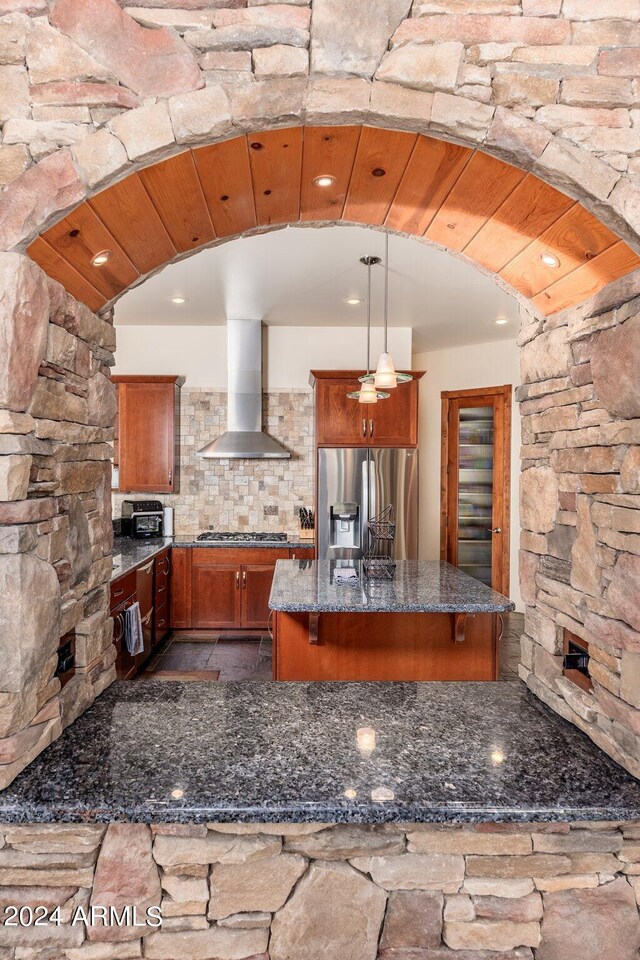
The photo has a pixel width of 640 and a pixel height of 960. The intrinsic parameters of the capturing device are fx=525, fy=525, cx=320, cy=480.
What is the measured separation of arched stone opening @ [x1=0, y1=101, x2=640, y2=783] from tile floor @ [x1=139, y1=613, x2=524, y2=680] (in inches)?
95.8

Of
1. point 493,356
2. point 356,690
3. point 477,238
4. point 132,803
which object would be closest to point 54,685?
point 132,803

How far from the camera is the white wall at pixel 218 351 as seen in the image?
5.35 m

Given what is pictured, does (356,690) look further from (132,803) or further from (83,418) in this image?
(83,418)

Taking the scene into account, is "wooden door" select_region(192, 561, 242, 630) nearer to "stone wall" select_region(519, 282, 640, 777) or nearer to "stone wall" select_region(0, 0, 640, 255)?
"stone wall" select_region(519, 282, 640, 777)

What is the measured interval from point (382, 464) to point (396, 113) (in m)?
3.64

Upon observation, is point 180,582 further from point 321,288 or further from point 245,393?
point 321,288

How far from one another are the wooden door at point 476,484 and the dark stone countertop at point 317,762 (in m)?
4.15

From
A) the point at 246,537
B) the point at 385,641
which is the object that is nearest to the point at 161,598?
the point at 246,537

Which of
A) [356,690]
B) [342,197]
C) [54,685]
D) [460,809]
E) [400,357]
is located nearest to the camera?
[460,809]

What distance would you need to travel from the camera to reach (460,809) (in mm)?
1102

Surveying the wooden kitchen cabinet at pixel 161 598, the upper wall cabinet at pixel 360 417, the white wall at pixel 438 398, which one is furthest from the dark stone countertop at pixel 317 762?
the white wall at pixel 438 398

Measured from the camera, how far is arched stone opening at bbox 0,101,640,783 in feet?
3.85

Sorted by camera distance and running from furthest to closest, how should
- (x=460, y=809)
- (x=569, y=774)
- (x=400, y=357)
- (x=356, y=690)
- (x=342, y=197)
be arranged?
1. (x=400, y=357)
2. (x=356, y=690)
3. (x=342, y=197)
4. (x=569, y=774)
5. (x=460, y=809)

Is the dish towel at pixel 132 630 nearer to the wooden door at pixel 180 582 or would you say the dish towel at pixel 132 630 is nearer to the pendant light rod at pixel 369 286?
the wooden door at pixel 180 582
